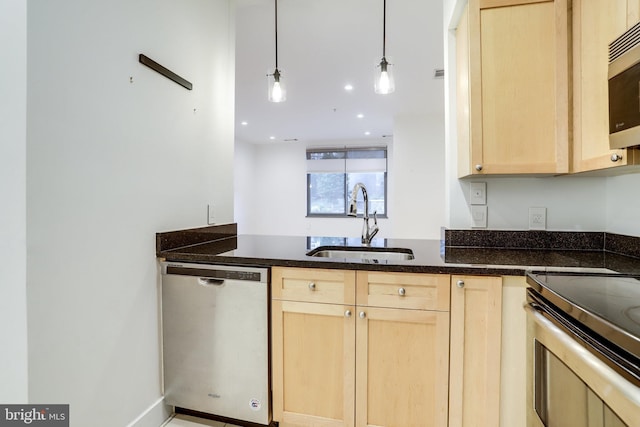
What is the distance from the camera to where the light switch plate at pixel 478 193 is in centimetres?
179

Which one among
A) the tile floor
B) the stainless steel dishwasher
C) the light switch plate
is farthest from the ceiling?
the tile floor

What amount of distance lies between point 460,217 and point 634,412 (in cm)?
123

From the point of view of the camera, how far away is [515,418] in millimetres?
1268

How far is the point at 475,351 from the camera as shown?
4.23ft

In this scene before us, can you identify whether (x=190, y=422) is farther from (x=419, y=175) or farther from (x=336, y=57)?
(x=419, y=175)

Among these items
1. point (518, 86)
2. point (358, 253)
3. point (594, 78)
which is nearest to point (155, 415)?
point (358, 253)

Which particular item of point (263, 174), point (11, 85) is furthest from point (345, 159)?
point (11, 85)

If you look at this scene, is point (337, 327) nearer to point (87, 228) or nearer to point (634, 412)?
point (634, 412)

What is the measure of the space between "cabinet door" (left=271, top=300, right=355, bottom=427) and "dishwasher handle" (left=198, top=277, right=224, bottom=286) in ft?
0.99

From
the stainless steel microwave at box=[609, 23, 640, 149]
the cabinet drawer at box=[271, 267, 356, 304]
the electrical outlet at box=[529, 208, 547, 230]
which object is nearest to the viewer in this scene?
the stainless steel microwave at box=[609, 23, 640, 149]

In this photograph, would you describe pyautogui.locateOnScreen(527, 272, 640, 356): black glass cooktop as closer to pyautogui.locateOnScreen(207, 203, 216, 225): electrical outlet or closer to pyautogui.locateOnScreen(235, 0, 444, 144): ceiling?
pyautogui.locateOnScreen(235, 0, 444, 144): ceiling

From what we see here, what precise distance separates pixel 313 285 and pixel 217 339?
0.59 meters

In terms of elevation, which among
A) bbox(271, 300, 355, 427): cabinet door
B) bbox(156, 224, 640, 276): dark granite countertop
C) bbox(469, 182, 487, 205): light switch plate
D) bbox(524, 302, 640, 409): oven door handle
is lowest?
bbox(271, 300, 355, 427): cabinet door

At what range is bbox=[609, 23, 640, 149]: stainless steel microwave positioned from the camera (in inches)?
40.0
